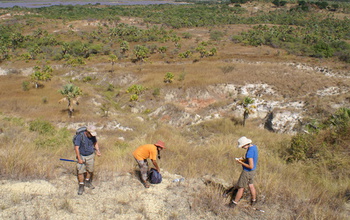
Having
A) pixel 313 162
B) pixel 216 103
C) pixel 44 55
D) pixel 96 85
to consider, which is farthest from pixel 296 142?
pixel 44 55

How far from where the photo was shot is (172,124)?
83.0 feet

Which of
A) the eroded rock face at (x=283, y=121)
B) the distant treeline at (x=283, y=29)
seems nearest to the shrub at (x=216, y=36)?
the distant treeline at (x=283, y=29)

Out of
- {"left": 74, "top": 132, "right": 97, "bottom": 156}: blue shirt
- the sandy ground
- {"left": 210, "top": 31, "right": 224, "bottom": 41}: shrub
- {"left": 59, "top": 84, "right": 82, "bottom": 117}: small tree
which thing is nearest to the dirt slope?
the sandy ground

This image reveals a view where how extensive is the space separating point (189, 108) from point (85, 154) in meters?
23.2

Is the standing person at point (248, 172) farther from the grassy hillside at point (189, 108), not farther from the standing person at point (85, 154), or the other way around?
the standing person at point (85, 154)

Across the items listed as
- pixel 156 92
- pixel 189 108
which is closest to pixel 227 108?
pixel 189 108

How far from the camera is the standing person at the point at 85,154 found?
18.4ft

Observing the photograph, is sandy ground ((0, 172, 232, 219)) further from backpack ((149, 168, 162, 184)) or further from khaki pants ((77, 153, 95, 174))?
khaki pants ((77, 153, 95, 174))

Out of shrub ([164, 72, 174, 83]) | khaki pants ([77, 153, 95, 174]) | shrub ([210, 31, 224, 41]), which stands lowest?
shrub ([164, 72, 174, 83])

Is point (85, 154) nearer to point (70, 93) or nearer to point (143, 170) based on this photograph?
point (143, 170)

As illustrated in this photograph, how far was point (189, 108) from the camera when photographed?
28.6m

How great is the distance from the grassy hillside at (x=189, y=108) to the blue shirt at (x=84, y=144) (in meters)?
0.96

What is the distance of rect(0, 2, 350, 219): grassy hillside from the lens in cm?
608

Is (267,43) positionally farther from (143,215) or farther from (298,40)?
(143,215)
